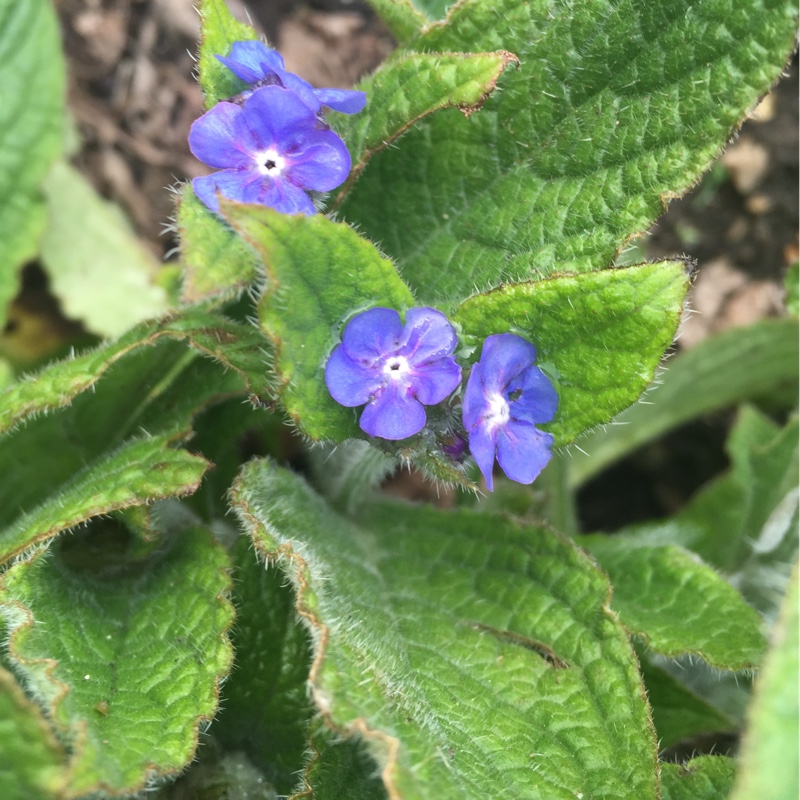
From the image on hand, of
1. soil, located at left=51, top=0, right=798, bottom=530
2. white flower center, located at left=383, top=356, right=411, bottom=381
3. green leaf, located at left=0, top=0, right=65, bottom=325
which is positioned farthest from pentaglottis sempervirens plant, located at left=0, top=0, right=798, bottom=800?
soil, located at left=51, top=0, right=798, bottom=530

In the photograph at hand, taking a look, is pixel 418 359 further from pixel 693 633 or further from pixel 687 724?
pixel 687 724

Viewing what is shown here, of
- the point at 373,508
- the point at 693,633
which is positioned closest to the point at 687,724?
the point at 693,633

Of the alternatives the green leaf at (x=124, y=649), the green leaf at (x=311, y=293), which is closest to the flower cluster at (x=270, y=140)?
the green leaf at (x=311, y=293)

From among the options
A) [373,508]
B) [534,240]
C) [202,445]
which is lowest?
[373,508]

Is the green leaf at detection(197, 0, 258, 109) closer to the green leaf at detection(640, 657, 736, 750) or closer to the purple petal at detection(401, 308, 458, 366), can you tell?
the purple petal at detection(401, 308, 458, 366)

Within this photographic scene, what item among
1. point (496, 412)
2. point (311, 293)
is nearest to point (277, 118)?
point (311, 293)
